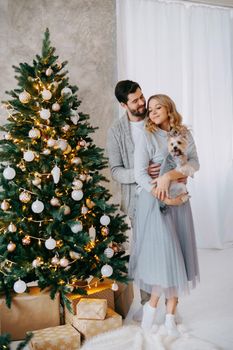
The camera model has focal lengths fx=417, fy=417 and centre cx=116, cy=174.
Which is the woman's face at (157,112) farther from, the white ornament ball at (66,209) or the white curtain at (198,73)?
the white curtain at (198,73)

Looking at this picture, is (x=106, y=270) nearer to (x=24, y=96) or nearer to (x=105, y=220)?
(x=105, y=220)

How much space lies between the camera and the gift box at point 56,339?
7.27 feet

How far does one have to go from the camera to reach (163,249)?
2357mm

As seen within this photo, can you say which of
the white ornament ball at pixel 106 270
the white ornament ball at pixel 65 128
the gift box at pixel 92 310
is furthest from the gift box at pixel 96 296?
the white ornament ball at pixel 65 128

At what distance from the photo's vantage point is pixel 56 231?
2.44m

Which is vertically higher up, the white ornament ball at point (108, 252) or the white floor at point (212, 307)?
the white ornament ball at point (108, 252)

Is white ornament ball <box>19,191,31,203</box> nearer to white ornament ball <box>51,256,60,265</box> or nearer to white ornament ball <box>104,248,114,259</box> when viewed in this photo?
white ornament ball <box>51,256,60,265</box>

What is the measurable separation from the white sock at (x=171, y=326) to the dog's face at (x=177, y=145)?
3.12 ft

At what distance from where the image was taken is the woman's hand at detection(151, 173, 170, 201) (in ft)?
7.75

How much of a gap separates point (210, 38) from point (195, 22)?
0.24 m

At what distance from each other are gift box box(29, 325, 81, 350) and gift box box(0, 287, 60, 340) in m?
0.14

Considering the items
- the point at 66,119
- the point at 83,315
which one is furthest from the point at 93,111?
the point at 83,315

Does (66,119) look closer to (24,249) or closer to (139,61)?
(24,249)

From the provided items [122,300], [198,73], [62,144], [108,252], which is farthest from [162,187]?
[198,73]
